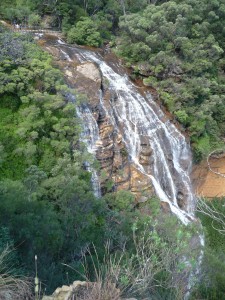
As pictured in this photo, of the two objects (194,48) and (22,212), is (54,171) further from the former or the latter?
(194,48)

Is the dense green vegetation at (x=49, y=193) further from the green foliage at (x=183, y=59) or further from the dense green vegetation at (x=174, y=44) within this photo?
the green foliage at (x=183, y=59)

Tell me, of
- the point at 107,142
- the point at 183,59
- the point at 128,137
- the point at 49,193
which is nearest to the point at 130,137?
the point at 128,137

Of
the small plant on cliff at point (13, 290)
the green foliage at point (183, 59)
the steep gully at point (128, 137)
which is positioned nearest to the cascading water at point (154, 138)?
the steep gully at point (128, 137)

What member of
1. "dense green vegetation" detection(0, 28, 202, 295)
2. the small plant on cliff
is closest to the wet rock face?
"dense green vegetation" detection(0, 28, 202, 295)

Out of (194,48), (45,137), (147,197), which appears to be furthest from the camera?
(194,48)

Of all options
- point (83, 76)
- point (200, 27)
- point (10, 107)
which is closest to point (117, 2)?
point (200, 27)

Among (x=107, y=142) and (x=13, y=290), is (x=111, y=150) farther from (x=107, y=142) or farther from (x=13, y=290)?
(x=13, y=290)

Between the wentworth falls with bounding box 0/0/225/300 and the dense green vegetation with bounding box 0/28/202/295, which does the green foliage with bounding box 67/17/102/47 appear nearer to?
the wentworth falls with bounding box 0/0/225/300

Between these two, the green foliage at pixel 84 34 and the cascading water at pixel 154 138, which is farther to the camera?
the green foliage at pixel 84 34
